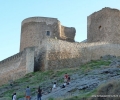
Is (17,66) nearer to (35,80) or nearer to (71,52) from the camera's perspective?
(71,52)

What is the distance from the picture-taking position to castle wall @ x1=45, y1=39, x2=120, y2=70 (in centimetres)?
3250

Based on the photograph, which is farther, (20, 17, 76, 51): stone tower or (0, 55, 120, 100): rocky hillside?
(20, 17, 76, 51): stone tower

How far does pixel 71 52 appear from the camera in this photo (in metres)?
33.8

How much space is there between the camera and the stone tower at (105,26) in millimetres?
38531

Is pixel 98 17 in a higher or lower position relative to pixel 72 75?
higher

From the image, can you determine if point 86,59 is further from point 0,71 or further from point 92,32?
point 0,71

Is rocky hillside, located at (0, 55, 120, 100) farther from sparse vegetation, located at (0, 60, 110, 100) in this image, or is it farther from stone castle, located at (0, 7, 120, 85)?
stone castle, located at (0, 7, 120, 85)

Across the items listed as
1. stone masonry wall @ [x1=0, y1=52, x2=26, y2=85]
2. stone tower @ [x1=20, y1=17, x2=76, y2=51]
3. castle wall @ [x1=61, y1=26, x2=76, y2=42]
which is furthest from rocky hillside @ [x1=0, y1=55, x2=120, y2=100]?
castle wall @ [x1=61, y1=26, x2=76, y2=42]

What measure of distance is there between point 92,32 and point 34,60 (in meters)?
9.86

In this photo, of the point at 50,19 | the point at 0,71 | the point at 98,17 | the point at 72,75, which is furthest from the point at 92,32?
the point at 72,75

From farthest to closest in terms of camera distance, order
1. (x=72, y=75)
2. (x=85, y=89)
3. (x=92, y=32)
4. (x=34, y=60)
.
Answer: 1. (x=92, y=32)
2. (x=34, y=60)
3. (x=72, y=75)
4. (x=85, y=89)

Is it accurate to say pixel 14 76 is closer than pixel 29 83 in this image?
No

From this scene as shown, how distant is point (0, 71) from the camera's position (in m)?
37.5

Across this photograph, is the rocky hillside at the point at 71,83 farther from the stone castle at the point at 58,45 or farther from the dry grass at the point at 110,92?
the stone castle at the point at 58,45
